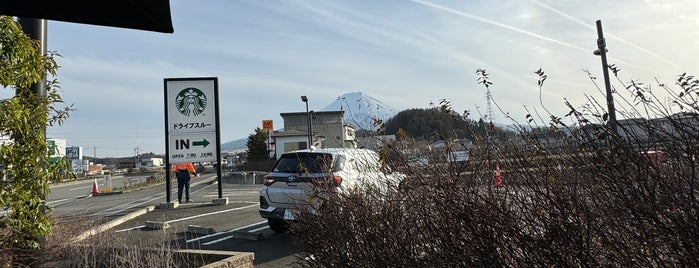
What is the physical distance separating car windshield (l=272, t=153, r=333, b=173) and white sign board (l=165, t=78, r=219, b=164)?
685 cm

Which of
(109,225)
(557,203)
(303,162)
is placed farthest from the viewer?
(109,225)

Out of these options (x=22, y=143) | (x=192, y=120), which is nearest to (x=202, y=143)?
(x=192, y=120)

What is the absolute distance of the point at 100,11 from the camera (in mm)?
3129

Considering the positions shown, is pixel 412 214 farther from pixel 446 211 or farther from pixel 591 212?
pixel 591 212

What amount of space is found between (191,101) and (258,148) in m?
41.0

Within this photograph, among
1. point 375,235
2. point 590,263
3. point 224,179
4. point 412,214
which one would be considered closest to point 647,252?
point 590,263

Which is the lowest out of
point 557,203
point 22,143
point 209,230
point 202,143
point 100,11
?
point 209,230

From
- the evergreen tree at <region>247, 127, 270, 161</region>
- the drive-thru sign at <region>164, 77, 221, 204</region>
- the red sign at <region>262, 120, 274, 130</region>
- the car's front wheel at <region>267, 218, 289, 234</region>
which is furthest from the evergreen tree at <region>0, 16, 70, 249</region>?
the evergreen tree at <region>247, 127, 270, 161</region>

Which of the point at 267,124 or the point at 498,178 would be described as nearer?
the point at 498,178

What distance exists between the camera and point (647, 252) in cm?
200

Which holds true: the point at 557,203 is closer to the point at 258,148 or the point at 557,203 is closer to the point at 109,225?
the point at 109,225

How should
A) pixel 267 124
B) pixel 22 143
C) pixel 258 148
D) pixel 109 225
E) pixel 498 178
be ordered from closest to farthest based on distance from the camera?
pixel 498 178
pixel 22 143
pixel 109 225
pixel 267 124
pixel 258 148

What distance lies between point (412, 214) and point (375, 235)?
0.35 m

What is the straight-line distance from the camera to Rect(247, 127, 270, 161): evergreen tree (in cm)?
5419
